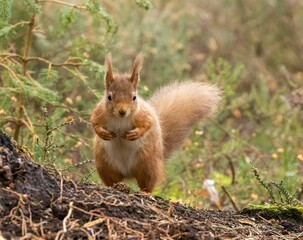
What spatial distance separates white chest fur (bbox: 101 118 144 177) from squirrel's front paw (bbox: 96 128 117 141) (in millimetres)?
50

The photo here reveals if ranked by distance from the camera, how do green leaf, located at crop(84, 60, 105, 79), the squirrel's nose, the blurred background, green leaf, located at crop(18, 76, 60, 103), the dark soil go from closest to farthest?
1. the dark soil
2. the squirrel's nose
3. green leaf, located at crop(18, 76, 60, 103)
4. green leaf, located at crop(84, 60, 105, 79)
5. the blurred background

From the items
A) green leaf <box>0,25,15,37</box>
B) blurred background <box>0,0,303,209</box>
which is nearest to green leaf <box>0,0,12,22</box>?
blurred background <box>0,0,303,209</box>

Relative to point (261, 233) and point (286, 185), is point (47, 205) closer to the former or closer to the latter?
point (261, 233)

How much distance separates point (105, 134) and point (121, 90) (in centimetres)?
26

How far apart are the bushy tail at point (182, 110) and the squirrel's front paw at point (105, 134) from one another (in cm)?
73

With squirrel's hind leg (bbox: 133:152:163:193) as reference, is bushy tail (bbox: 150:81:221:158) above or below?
above

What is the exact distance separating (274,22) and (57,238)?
339 inches

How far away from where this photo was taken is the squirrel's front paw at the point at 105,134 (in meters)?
4.53

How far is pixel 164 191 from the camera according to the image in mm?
6117

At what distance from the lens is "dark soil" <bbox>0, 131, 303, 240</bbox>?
10.1 ft

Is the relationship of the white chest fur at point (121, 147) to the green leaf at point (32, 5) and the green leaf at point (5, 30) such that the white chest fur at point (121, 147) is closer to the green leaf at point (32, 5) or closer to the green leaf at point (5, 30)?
the green leaf at point (32, 5)

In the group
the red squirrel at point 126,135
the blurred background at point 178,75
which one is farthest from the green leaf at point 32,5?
the red squirrel at point 126,135

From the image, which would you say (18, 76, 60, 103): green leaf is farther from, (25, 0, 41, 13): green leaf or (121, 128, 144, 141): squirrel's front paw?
(121, 128, 144, 141): squirrel's front paw

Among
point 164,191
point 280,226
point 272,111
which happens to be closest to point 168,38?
point 272,111
